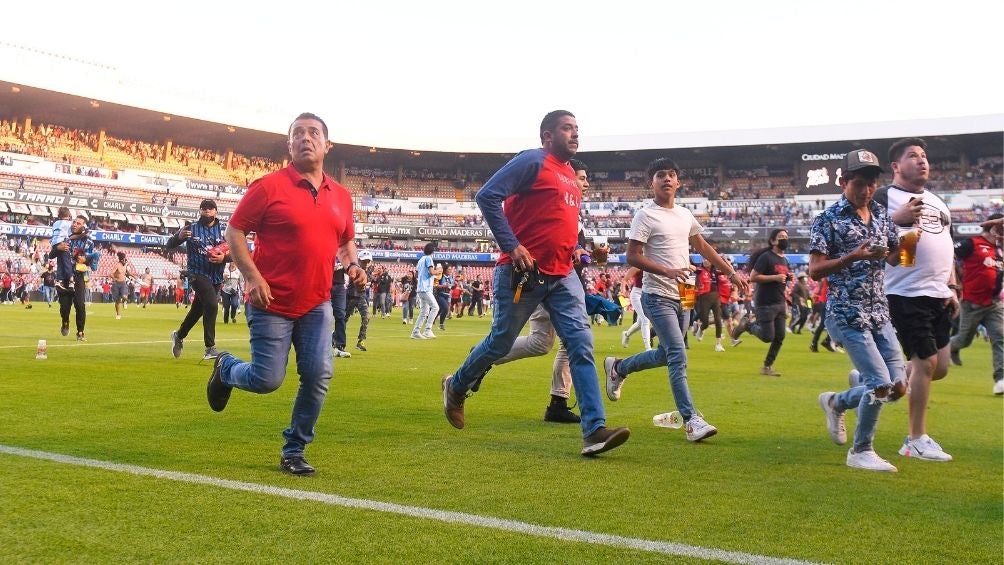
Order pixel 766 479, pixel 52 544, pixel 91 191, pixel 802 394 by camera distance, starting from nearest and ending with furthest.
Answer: pixel 52 544, pixel 766 479, pixel 802 394, pixel 91 191

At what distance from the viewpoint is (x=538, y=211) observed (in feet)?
17.7

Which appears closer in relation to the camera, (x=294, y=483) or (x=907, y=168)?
(x=294, y=483)

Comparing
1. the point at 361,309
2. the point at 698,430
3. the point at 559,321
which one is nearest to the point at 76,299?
the point at 361,309

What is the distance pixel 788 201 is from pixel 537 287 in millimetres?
59000

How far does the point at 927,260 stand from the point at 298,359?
13.3 ft

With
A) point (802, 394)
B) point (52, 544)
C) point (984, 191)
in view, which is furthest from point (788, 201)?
point (52, 544)

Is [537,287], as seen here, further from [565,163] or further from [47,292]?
[47,292]

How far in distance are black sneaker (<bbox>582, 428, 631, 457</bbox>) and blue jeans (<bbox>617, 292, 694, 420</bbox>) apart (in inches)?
45.4

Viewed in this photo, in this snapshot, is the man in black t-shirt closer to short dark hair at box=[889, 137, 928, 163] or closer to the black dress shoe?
short dark hair at box=[889, 137, 928, 163]

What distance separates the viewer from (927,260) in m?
5.63

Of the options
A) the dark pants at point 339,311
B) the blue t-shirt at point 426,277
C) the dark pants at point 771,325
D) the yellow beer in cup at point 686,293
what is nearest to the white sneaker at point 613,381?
the yellow beer in cup at point 686,293

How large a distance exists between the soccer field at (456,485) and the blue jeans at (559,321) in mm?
486

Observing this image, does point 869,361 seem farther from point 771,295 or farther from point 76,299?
point 76,299

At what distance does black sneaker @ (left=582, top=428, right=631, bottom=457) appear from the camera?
491 centimetres
